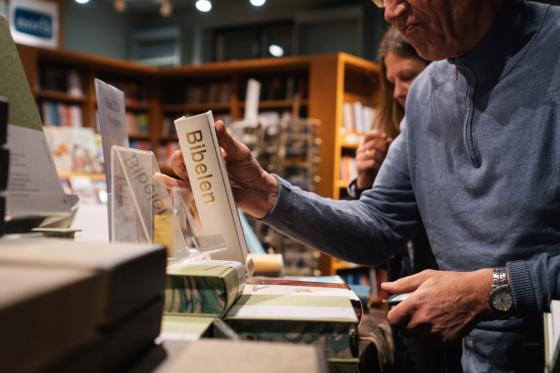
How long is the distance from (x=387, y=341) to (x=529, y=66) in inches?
25.8

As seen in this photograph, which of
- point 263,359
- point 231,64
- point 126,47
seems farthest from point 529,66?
point 126,47

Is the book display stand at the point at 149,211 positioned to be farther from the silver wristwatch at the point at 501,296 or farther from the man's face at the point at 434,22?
the man's face at the point at 434,22

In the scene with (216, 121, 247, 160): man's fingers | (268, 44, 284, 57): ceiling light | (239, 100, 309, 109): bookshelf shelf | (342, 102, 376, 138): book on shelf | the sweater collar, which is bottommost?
(216, 121, 247, 160): man's fingers

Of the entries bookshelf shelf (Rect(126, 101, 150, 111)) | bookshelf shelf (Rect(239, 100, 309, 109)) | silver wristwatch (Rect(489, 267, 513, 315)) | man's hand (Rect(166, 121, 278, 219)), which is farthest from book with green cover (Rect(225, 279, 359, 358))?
bookshelf shelf (Rect(126, 101, 150, 111))

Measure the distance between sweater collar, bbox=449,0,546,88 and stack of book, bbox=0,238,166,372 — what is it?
35.3 inches

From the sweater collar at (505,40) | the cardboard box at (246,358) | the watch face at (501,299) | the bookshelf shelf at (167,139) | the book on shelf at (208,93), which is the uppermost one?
the book on shelf at (208,93)

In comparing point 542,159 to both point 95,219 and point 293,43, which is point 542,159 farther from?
point 293,43

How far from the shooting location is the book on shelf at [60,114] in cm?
625

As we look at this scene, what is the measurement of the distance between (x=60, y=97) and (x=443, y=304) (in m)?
6.33

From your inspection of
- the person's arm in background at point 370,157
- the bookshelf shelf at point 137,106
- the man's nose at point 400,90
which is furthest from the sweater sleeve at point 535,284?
the bookshelf shelf at point 137,106

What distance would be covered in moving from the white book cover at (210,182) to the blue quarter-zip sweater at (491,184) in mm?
277

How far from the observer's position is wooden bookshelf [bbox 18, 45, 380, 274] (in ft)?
18.6

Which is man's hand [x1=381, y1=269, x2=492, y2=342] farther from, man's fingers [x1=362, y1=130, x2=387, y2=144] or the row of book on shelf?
the row of book on shelf

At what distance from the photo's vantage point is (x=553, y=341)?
570 millimetres
